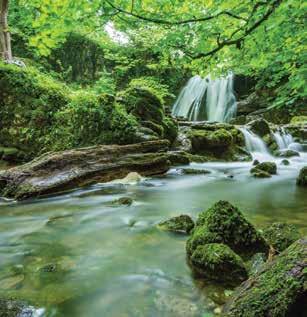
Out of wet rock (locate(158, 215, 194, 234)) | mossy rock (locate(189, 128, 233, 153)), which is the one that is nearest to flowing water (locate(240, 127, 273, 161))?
mossy rock (locate(189, 128, 233, 153))

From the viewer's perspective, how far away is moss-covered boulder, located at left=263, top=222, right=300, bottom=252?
118 inches

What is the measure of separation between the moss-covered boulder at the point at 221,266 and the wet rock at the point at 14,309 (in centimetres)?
133

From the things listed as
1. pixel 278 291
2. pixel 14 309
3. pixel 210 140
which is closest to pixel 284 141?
pixel 210 140

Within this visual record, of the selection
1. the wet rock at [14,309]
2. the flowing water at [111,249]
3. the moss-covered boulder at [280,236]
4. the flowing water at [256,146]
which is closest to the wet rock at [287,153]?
the flowing water at [256,146]

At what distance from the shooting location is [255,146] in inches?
507

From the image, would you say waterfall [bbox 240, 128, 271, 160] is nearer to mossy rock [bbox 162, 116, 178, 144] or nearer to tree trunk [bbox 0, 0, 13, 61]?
mossy rock [bbox 162, 116, 178, 144]

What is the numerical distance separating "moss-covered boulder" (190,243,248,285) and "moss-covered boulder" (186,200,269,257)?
0.82ft

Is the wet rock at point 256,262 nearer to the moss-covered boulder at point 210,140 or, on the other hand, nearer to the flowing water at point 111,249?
the flowing water at point 111,249

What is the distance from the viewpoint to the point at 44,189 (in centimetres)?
593

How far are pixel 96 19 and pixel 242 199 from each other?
3.99m

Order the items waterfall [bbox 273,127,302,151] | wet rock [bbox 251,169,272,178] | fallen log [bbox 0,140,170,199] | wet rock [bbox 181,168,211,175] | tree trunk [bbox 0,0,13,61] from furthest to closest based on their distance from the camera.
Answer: waterfall [bbox 273,127,302,151] < tree trunk [bbox 0,0,13,61] < wet rock [bbox 181,168,211,175] < wet rock [bbox 251,169,272,178] < fallen log [bbox 0,140,170,199]

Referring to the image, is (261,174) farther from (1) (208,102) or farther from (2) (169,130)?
(1) (208,102)

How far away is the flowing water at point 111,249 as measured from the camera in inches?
93.4

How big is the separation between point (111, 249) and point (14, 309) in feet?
4.56
